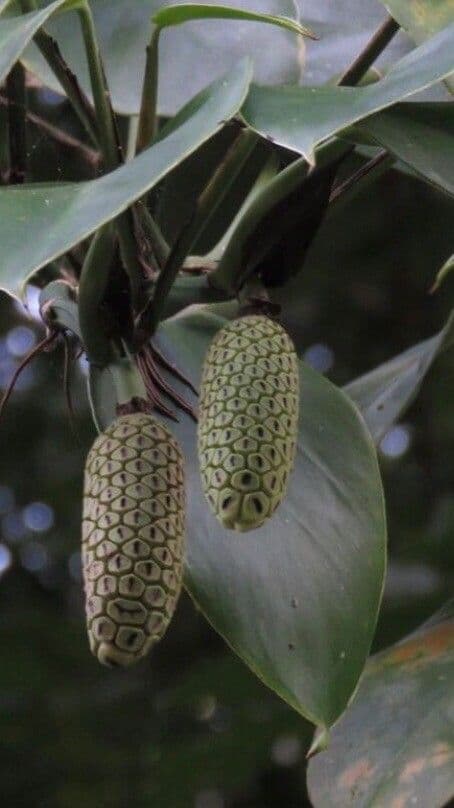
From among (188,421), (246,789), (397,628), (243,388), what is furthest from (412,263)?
(243,388)

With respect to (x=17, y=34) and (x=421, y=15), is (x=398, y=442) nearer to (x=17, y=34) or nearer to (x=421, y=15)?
(x=421, y=15)

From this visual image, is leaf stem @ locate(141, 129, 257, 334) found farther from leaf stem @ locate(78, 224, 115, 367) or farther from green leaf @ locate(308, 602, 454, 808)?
green leaf @ locate(308, 602, 454, 808)

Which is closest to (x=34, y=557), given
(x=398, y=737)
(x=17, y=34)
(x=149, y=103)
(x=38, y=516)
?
(x=38, y=516)

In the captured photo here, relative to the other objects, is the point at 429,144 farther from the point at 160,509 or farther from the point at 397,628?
the point at 397,628

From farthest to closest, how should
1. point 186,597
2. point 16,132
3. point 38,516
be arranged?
point 38,516 < point 186,597 < point 16,132

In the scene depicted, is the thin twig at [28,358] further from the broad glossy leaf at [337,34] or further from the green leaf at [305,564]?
the broad glossy leaf at [337,34]

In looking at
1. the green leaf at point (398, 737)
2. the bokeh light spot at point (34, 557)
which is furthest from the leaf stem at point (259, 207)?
the bokeh light spot at point (34, 557)
